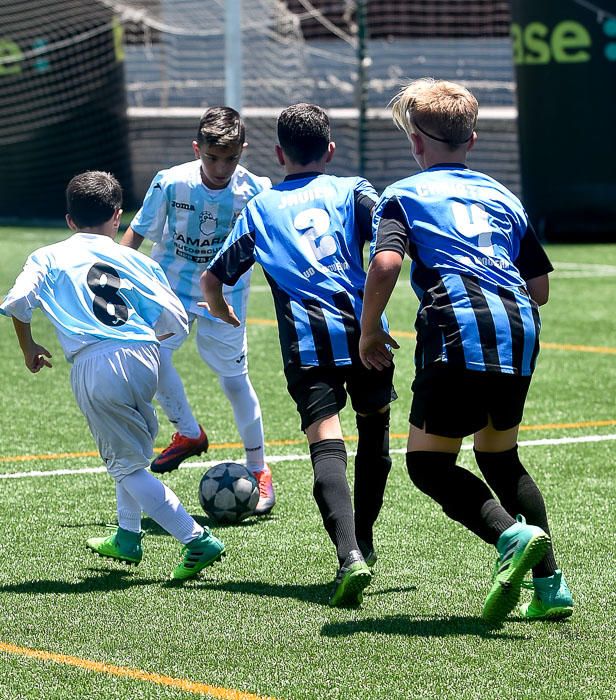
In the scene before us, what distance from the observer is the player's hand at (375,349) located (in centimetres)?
414

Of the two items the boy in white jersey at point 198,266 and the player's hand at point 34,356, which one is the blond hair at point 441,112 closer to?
the player's hand at point 34,356

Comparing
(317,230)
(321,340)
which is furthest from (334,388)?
(317,230)

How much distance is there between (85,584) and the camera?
462 cm

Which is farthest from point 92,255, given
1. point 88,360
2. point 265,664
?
point 265,664

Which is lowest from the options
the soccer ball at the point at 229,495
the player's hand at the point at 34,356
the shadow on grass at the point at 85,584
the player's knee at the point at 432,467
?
the soccer ball at the point at 229,495

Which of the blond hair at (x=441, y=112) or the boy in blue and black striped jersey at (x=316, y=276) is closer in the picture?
the blond hair at (x=441, y=112)

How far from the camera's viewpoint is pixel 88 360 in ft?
14.9

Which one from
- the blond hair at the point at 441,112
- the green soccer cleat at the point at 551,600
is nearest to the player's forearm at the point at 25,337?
the blond hair at the point at 441,112

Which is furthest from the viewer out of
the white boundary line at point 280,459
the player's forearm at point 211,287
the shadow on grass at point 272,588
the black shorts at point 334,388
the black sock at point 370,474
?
the white boundary line at point 280,459

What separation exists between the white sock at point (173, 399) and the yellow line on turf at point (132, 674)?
7.20 feet

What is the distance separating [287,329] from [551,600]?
1364 mm

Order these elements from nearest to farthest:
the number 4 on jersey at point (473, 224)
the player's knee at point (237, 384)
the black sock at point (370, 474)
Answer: the number 4 on jersey at point (473, 224) → the black sock at point (370, 474) → the player's knee at point (237, 384)

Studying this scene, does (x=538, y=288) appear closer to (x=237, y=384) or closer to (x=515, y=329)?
(x=515, y=329)

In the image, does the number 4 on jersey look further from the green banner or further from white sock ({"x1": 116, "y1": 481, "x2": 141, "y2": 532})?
the green banner
